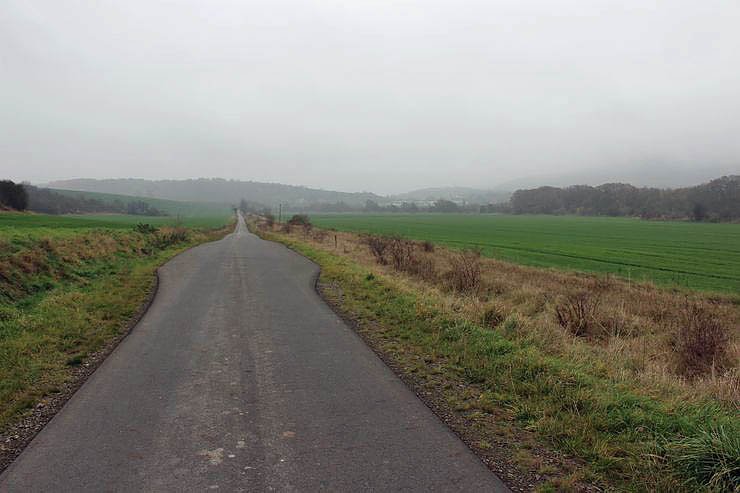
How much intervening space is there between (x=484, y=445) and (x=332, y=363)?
2977mm

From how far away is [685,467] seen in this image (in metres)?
3.82

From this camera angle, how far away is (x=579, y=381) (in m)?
5.96

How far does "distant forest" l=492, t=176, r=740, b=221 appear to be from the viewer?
102 metres

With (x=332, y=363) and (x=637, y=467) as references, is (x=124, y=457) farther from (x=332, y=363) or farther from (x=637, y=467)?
(x=637, y=467)

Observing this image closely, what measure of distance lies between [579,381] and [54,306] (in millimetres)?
11054

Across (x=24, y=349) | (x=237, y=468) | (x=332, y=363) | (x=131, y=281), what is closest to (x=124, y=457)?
(x=237, y=468)

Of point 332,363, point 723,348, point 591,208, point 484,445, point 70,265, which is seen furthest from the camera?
point 591,208

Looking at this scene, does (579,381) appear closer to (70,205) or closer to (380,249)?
(380,249)

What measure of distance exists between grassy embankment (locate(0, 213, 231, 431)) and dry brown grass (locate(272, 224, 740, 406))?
740 cm

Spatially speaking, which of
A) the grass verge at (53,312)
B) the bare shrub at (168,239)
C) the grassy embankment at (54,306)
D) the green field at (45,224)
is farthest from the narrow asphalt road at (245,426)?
the bare shrub at (168,239)

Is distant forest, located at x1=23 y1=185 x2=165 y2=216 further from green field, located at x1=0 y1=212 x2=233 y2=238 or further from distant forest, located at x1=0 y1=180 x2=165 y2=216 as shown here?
green field, located at x1=0 y1=212 x2=233 y2=238

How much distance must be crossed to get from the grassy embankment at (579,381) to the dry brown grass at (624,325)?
4 cm

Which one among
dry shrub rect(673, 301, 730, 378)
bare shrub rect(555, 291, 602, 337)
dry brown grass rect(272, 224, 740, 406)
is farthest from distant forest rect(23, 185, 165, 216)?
dry shrub rect(673, 301, 730, 378)

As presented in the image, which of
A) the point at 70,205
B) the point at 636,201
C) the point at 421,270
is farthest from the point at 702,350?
the point at 636,201
